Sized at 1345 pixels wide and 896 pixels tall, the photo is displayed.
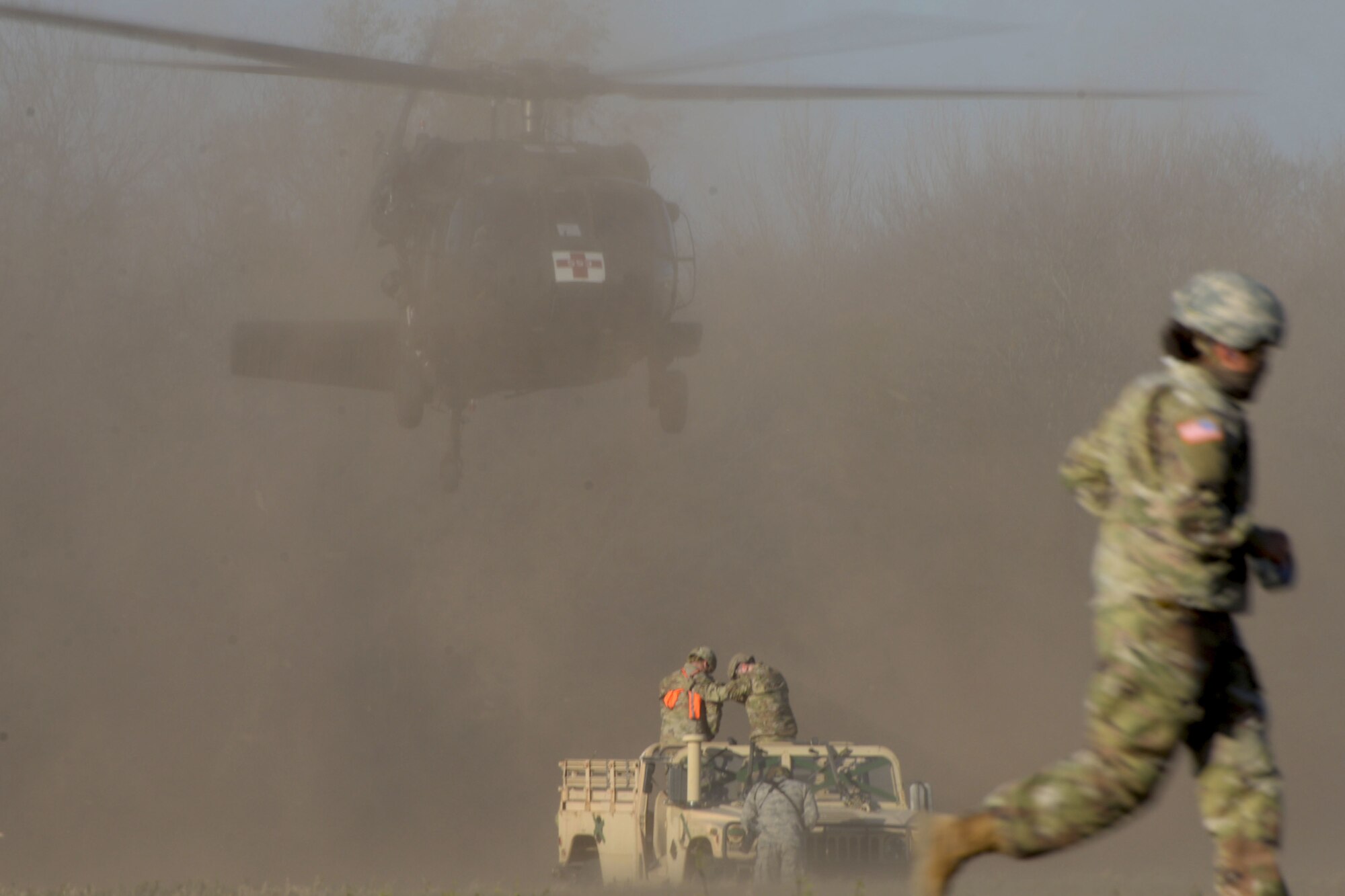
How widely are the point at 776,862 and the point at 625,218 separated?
6.38 meters

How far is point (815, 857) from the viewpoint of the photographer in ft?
25.7

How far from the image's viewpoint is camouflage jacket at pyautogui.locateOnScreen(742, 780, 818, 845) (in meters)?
7.52

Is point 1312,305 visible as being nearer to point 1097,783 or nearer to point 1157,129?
point 1157,129

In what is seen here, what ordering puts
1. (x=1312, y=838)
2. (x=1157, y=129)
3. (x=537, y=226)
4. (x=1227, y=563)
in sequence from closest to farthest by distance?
1. (x=1227, y=563)
2. (x=537, y=226)
3. (x=1312, y=838)
4. (x=1157, y=129)

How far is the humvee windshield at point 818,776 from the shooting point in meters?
8.24

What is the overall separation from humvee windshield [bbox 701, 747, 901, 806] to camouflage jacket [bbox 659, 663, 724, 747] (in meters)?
0.17

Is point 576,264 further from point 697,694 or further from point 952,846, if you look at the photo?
point 952,846

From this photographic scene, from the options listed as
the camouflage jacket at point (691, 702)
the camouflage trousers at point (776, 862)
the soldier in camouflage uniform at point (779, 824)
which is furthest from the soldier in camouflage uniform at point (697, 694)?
the camouflage trousers at point (776, 862)

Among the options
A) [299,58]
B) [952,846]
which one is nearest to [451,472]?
[299,58]

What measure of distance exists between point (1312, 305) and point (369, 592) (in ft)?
57.6

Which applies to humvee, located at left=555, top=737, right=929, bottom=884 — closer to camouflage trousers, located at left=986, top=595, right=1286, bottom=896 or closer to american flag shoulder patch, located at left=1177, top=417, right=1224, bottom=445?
camouflage trousers, located at left=986, top=595, right=1286, bottom=896

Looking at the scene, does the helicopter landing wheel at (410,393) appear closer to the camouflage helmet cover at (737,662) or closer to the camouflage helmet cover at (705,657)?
the camouflage helmet cover at (737,662)

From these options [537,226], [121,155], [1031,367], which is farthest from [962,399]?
[537,226]

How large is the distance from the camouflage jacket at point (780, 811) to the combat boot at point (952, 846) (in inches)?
171
